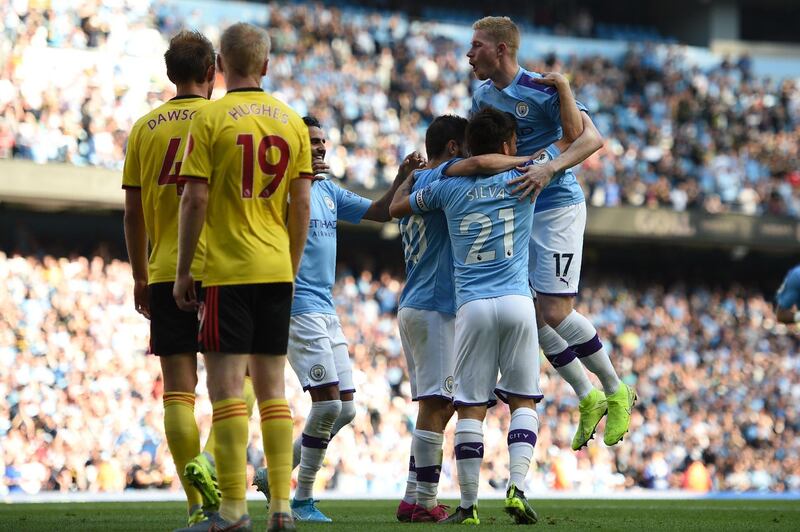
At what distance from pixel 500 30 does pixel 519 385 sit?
2.37 meters

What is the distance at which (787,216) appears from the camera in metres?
28.6

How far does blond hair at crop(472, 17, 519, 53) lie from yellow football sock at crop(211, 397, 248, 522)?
3454mm

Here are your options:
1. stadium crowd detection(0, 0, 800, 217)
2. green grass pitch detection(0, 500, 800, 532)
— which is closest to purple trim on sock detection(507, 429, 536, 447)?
green grass pitch detection(0, 500, 800, 532)

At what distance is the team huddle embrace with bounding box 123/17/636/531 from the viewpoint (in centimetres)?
570

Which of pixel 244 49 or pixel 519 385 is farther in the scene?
pixel 519 385

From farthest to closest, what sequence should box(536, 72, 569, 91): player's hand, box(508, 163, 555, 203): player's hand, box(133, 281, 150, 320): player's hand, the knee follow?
the knee → box(536, 72, 569, 91): player's hand → box(508, 163, 555, 203): player's hand → box(133, 281, 150, 320): player's hand

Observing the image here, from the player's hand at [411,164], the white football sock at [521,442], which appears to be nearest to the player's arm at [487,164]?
the player's hand at [411,164]

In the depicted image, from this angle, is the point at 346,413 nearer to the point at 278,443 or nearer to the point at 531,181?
the point at 531,181

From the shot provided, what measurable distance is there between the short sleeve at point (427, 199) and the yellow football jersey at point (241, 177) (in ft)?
5.89

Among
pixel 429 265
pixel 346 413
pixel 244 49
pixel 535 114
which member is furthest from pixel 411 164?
pixel 244 49

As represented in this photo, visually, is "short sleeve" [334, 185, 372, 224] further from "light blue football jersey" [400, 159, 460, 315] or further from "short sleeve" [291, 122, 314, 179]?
"short sleeve" [291, 122, 314, 179]

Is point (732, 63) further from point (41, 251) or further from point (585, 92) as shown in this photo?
Result: point (41, 251)

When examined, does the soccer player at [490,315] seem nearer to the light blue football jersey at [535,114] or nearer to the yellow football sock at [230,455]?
the light blue football jersey at [535,114]

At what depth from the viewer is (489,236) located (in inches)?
285
